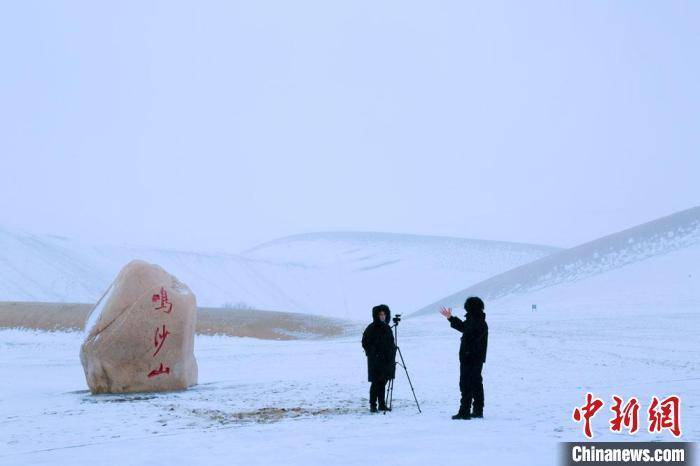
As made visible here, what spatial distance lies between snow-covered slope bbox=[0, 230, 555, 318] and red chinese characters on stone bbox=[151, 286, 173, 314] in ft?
146

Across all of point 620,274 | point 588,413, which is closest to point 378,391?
point 588,413

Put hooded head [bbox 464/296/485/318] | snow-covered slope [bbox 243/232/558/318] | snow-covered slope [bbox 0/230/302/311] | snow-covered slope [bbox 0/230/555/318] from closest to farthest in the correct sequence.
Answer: hooded head [bbox 464/296/485/318], snow-covered slope [bbox 0/230/302/311], snow-covered slope [bbox 0/230/555/318], snow-covered slope [bbox 243/232/558/318]

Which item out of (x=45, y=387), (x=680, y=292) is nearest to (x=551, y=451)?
(x=45, y=387)

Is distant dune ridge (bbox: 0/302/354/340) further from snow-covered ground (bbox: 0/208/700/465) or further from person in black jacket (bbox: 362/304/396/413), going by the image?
person in black jacket (bbox: 362/304/396/413)

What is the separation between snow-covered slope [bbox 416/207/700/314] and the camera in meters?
50.2

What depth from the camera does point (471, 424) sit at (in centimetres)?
1126

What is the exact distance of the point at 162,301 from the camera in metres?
16.4

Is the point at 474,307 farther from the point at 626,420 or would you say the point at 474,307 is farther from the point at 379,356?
the point at 626,420

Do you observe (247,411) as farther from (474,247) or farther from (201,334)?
(474,247)

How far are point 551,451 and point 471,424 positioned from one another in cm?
224

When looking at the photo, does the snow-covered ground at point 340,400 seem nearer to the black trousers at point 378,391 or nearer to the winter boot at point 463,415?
the winter boot at point 463,415

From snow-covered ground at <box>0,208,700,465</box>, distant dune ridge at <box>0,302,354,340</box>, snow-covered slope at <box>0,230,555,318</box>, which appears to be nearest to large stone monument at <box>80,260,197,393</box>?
snow-covered ground at <box>0,208,700,465</box>

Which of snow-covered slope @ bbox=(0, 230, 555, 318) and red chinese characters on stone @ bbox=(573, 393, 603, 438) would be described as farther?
snow-covered slope @ bbox=(0, 230, 555, 318)

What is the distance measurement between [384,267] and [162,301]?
92737 millimetres
